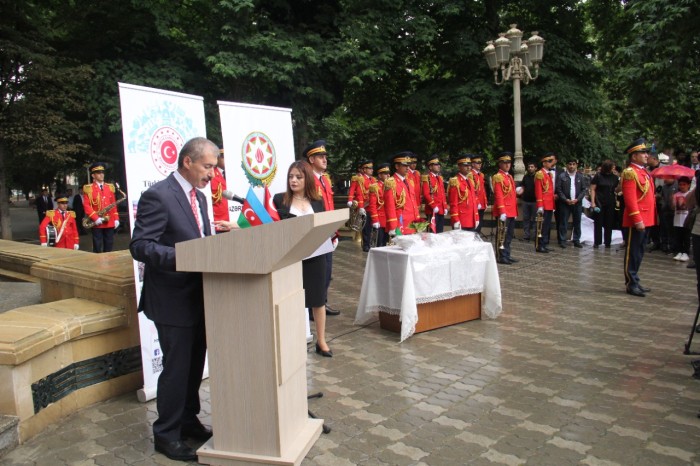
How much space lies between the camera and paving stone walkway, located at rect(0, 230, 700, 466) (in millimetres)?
3568

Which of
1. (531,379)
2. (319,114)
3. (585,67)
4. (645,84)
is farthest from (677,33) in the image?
(531,379)

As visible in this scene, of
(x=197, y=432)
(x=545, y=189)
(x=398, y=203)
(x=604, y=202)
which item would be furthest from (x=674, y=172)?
(x=197, y=432)

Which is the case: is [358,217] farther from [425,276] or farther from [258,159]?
[258,159]

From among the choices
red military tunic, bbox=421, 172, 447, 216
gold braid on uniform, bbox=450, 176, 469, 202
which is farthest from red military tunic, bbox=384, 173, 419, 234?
red military tunic, bbox=421, 172, 447, 216

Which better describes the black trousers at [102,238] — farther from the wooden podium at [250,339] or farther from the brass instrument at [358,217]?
the wooden podium at [250,339]

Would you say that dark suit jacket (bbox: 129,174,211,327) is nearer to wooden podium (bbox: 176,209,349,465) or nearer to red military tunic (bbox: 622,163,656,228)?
wooden podium (bbox: 176,209,349,465)

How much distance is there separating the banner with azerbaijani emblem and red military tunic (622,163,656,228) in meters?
4.99

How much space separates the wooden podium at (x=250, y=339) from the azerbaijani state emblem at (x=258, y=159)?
2235mm

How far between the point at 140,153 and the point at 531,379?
3.65m

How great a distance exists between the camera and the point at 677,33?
1315 cm

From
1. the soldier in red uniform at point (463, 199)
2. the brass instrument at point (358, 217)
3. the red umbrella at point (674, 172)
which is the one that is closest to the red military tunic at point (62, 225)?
the brass instrument at point (358, 217)

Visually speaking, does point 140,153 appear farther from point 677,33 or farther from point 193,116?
point 677,33

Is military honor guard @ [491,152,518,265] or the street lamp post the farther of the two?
the street lamp post

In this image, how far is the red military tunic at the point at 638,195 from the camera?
8.05 m
